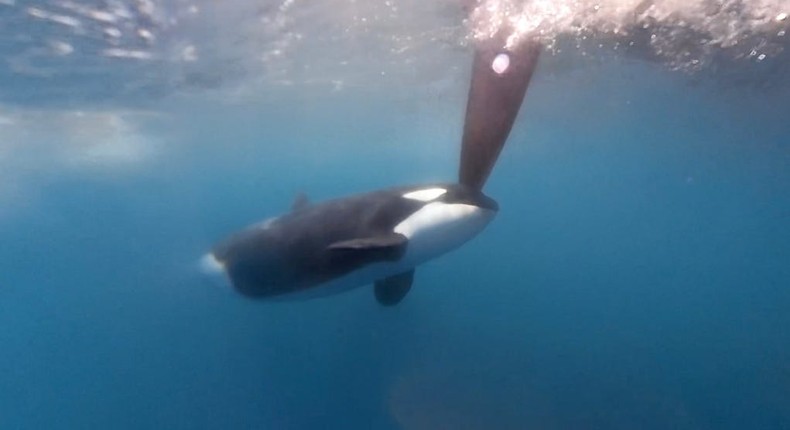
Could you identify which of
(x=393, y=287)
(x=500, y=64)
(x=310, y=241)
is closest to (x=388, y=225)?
(x=310, y=241)

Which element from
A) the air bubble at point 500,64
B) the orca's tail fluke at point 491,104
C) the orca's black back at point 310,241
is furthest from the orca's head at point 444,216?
the air bubble at point 500,64

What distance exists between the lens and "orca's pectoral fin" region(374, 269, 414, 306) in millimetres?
10172

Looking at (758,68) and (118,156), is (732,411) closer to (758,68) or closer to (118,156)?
(758,68)

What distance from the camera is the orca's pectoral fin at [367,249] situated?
7914 mm

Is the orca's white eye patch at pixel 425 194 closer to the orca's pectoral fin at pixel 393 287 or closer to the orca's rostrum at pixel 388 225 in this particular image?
the orca's rostrum at pixel 388 225

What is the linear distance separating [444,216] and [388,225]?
2.28ft

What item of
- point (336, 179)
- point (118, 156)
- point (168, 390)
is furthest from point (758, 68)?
point (336, 179)

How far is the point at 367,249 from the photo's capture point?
26.7 feet

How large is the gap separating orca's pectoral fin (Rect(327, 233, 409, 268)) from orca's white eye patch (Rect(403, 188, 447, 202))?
614 millimetres

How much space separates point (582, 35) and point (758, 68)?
5695 millimetres

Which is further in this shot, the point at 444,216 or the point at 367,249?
the point at 444,216

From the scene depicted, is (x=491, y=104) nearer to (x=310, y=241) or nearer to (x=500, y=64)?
(x=500, y=64)

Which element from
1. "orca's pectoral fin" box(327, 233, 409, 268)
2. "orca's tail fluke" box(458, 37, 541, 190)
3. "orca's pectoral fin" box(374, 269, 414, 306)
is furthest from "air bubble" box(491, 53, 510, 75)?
"orca's pectoral fin" box(374, 269, 414, 306)

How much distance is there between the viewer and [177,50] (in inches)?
689
